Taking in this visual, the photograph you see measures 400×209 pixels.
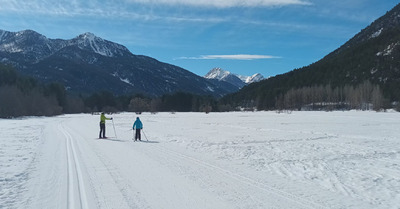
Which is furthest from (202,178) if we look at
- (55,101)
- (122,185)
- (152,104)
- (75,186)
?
(152,104)

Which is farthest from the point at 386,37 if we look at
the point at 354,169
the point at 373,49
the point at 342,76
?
the point at 354,169

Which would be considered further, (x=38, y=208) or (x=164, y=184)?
(x=164, y=184)

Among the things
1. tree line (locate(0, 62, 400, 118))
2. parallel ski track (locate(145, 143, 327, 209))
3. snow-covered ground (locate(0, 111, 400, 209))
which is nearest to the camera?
parallel ski track (locate(145, 143, 327, 209))

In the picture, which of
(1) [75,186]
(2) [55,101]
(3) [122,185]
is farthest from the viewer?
(2) [55,101]

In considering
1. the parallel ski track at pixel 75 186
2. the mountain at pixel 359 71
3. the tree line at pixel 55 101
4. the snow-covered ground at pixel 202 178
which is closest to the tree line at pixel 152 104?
the tree line at pixel 55 101

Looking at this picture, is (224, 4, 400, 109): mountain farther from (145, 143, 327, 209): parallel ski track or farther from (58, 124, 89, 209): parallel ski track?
(58, 124, 89, 209): parallel ski track

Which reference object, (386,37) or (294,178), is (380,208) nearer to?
(294,178)

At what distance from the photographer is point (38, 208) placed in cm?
739

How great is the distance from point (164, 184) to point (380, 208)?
559 centimetres

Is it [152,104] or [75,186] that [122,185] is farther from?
[152,104]

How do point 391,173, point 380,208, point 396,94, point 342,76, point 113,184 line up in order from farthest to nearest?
point 342,76 → point 396,94 → point 391,173 → point 113,184 → point 380,208

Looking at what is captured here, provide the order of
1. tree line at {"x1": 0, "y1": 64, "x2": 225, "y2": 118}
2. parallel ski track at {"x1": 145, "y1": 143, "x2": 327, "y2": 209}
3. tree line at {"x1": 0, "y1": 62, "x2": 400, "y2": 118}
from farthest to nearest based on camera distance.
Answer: tree line at {"x1": 0, "y1": 62, "x2": 400, "y2": 118} → tree line at {"x1": 0, "y1": 64, "x2": 225, "y2": 118} → parallel ski track at {"x1": 145, "y1": 143, "x2": 327, "y2": 209}

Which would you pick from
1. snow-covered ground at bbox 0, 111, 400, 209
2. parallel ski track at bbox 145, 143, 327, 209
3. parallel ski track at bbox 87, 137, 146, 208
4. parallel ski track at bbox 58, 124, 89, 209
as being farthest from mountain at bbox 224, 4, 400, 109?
parallel ski track at bbox 58, 124, 89, 209

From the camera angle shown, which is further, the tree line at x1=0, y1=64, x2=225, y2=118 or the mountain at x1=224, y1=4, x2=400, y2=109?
the mountain at x1=224, y1=4, x2=400, y2=109
